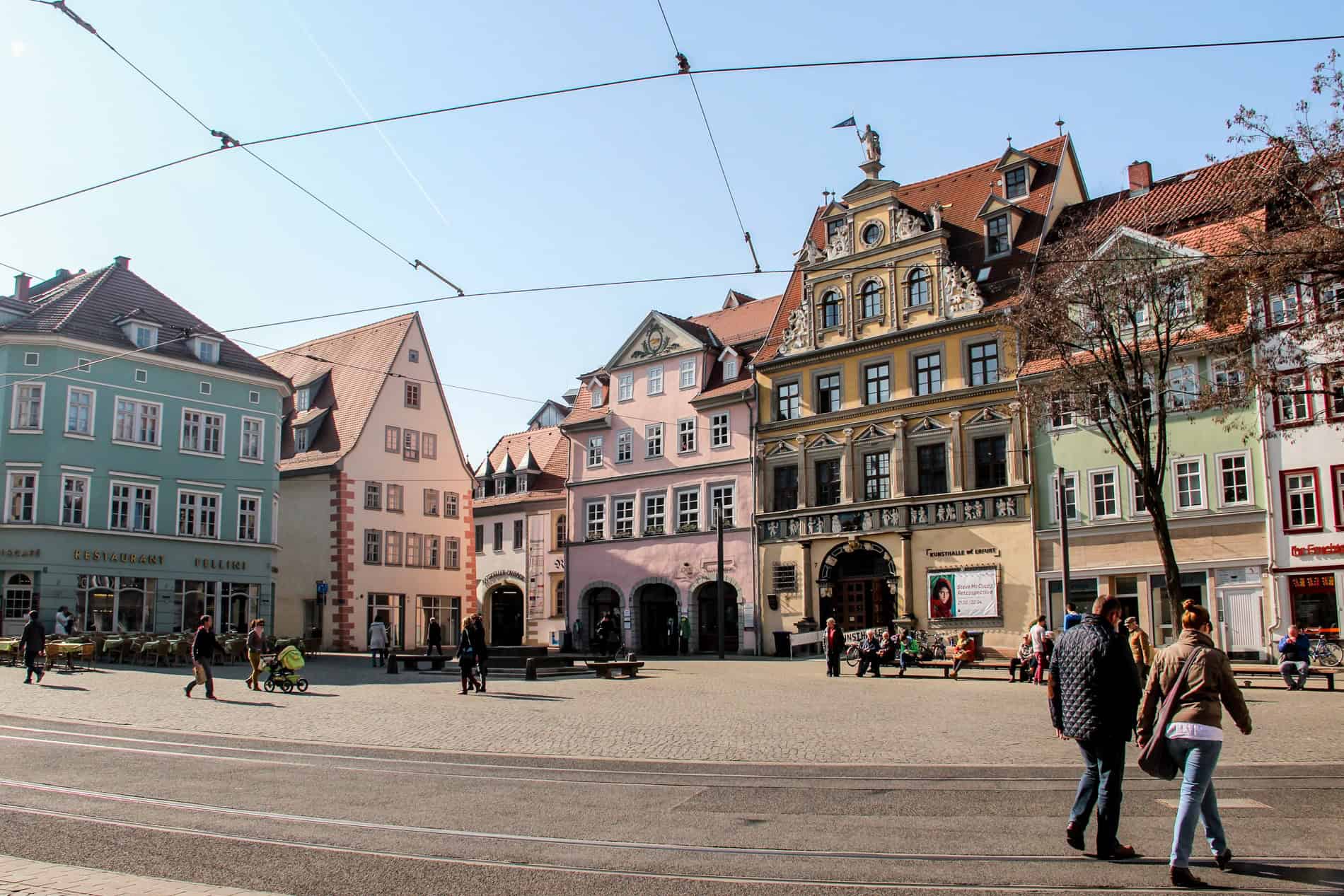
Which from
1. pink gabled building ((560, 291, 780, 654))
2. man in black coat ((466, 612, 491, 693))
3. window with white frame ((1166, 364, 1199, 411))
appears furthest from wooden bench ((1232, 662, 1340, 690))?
pink gabled building ((560, 291, 780, 654))

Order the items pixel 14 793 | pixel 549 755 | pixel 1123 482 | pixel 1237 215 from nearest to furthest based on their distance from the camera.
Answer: pixel 14 793 → pixel 549 755 → pixel 1237 215 → pixel 1123 482

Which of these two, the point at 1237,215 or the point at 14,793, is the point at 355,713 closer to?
the point at 14,793

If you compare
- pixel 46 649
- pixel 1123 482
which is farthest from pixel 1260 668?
pixel 46 649

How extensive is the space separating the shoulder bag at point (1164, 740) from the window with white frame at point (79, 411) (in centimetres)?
4057

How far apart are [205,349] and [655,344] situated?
1847 centimetres

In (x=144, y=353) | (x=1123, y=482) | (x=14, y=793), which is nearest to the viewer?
(x=14, y=793)

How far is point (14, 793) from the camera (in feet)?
36.5

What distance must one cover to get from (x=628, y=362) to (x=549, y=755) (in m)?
38.3

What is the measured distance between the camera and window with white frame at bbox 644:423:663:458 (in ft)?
163

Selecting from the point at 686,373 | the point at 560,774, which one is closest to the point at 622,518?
the point at 686,373

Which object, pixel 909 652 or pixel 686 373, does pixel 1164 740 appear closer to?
pixel 909 652

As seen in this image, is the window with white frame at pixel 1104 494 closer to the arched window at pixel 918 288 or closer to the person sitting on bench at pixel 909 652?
the person sitting on bench at pixel 909 652

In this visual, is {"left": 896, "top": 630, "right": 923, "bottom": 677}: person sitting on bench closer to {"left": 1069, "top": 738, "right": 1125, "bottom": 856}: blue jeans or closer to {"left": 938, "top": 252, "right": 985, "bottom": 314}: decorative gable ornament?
{"left": 938, "top": 252, "right": 985, "bottom": 314}: decorative gable ornament

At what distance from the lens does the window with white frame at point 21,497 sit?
39.0 metres
